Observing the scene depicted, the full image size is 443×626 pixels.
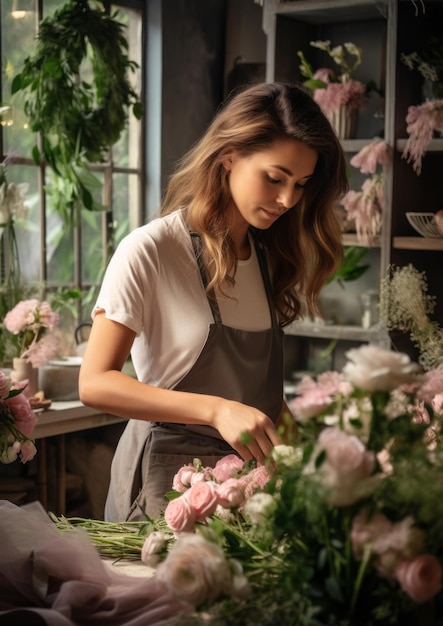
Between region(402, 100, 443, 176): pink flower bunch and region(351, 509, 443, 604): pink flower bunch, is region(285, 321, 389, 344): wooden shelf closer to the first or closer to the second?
region(402, 100, 443, 176): pink flower bunch

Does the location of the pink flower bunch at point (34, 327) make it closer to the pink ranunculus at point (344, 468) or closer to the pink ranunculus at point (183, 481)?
the pink ranunculus at point (183, 481)

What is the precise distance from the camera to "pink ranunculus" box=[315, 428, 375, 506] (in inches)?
42.4

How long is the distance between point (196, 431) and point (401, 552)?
1101 mm

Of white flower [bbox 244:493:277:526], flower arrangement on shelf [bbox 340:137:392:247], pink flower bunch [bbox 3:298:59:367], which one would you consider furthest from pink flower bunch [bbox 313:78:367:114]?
white flower [bbox 244:493:277:526]

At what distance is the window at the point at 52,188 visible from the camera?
3787 millimetres

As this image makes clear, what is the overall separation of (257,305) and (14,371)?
1.46m

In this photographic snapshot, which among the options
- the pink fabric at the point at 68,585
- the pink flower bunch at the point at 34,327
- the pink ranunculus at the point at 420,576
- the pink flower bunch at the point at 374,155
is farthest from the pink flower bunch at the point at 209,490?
the pink flower bunch at the point at 374,155

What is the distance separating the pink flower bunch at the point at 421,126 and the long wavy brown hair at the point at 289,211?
4.24ft

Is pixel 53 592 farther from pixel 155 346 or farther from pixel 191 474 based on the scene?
pixel 155 346

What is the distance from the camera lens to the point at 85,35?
3.72 m

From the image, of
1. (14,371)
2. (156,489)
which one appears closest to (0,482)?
(14,371)

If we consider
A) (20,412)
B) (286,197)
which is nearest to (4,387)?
(20,412)

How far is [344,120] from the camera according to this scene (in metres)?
3.91

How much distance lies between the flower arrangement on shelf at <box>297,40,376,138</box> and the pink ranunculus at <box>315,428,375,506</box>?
2.96 m
